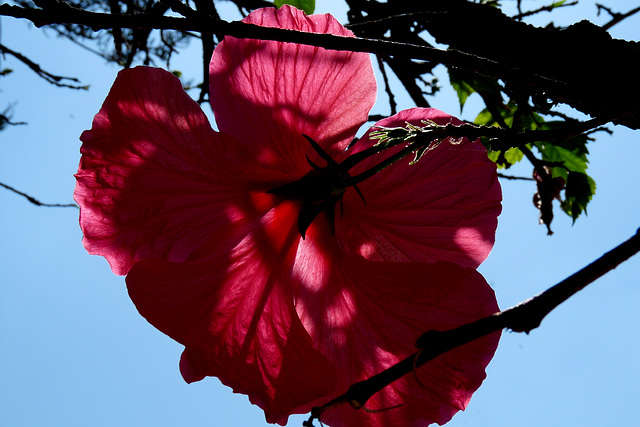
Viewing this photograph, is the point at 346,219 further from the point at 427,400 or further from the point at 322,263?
the point at 427,400

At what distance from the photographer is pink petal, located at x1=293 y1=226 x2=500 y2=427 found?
72 cm

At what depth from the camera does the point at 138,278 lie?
72cm

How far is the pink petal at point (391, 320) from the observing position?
724 millimetres

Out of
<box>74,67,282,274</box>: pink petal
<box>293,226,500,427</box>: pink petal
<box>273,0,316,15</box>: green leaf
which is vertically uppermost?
<box>273,0,316,15</box>: green leaf

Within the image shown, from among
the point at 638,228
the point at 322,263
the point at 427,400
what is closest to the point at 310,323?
the point at 322,263

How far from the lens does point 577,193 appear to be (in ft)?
4.54

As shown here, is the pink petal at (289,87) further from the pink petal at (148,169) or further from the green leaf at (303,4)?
the green leaf at (303,4)

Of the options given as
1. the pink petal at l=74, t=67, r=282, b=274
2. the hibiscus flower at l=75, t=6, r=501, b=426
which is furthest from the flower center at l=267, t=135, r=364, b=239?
the pink petal at l=74, t=67, r=282, b=274

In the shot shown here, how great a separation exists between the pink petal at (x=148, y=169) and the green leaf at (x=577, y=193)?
1.02 metres

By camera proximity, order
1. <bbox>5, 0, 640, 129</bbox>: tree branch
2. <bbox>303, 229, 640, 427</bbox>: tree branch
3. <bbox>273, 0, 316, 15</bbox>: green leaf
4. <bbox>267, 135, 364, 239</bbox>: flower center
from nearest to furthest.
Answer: <bbox>303, 229, 640, 427</bbox>: tree branch → <bbox>5, 0, 640, 129</bbox>: tree branch → <bbox>267, 135, 364, 239</bbox>: flower center → <bbox>273, 0, 316, 15</bbox>: green leaf

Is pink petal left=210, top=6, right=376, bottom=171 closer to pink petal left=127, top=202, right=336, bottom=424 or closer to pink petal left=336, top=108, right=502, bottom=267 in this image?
pink petal left=336, top=108, right=502, bottom=267

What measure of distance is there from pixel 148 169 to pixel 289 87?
24 cm

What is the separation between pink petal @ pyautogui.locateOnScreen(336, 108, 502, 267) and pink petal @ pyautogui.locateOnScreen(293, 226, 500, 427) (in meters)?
0.05

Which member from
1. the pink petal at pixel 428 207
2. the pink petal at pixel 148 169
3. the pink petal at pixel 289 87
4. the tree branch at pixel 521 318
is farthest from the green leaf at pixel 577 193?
the tree branch at pixel 521 318
